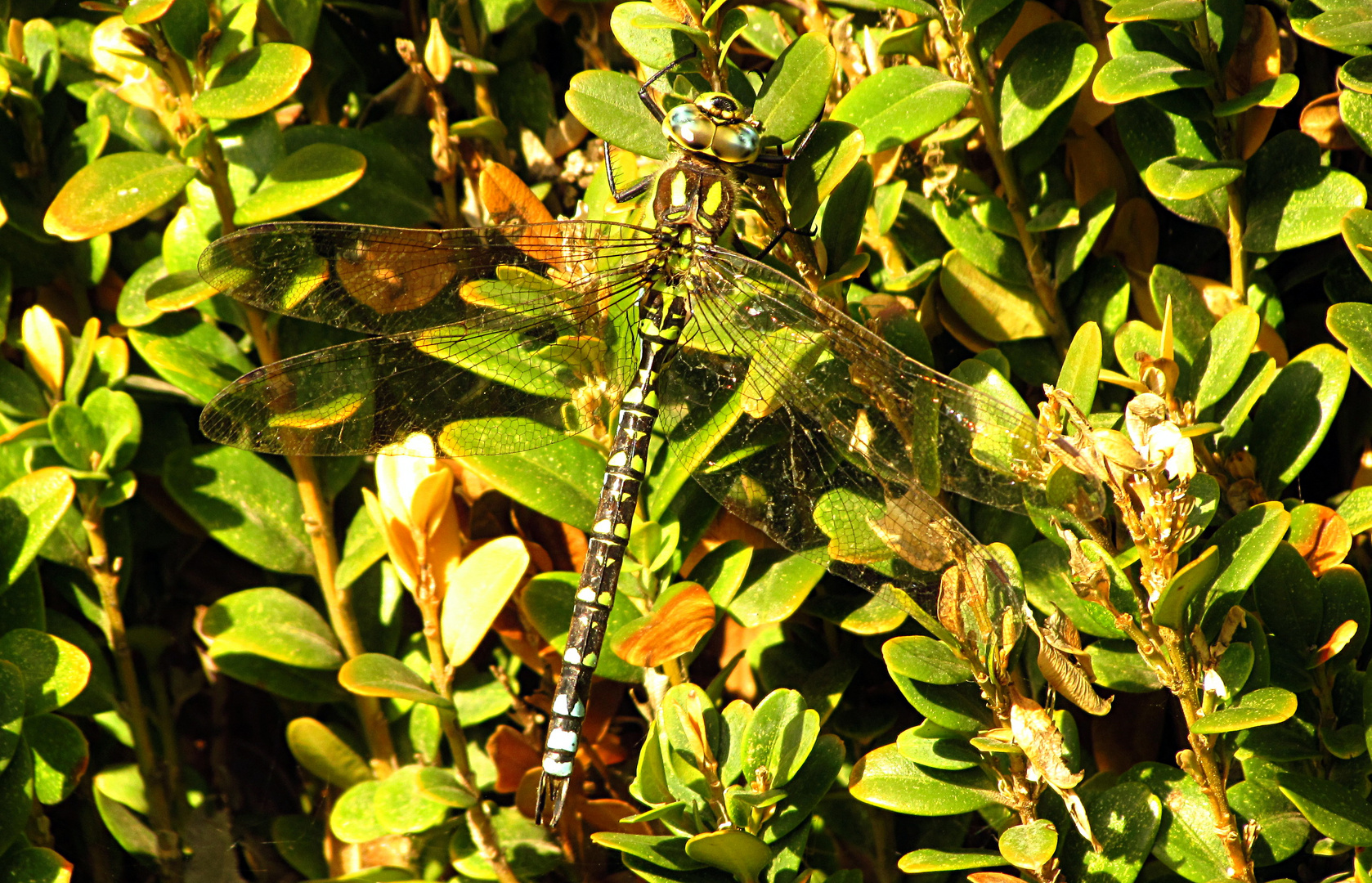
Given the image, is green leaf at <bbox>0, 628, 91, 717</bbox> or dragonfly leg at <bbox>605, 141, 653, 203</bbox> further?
dragonfly leg at <bbox>605, 141, 653, 203</bbox>

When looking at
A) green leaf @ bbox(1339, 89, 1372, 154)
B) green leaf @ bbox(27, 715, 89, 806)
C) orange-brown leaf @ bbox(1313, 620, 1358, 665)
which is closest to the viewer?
orange-brown leaf @ bbox(1313, 620, 1358, 665)

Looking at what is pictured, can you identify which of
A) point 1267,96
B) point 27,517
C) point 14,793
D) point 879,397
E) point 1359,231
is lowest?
point 14,793

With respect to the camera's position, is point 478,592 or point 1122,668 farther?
point 478,592

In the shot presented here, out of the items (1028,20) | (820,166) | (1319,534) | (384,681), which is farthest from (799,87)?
(384,681)

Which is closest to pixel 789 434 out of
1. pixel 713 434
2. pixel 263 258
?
Answer: pixel 713 434

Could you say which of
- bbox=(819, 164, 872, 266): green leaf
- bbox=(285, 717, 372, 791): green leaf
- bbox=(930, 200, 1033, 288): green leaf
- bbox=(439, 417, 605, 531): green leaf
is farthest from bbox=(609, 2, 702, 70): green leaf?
bbox=(285, 717, 372, 791): green leaf

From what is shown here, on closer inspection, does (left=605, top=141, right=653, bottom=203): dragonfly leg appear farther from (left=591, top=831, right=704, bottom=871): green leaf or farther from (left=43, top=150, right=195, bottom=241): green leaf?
(left=591, top=831, right=704, bottom=871): green leaf

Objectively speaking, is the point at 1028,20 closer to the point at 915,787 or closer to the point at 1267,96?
the point at 1267,96
